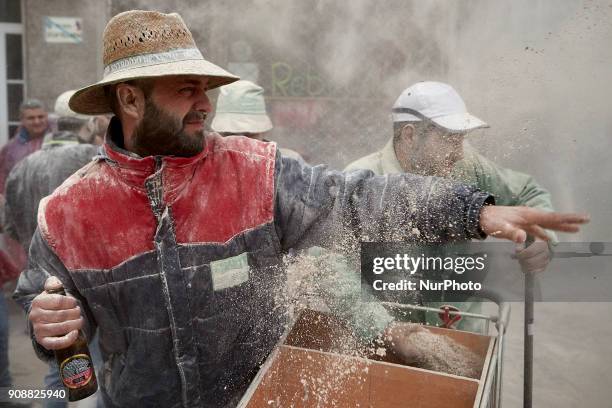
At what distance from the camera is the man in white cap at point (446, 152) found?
264 cm

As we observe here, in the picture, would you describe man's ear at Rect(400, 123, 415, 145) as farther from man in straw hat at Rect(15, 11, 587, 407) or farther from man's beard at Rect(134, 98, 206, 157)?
man's beard at Rect(134, 98, 206, 157)

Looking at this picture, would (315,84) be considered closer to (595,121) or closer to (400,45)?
(400,45)

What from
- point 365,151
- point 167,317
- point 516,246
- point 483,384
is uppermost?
point 365,151

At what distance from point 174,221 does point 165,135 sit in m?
Result: 0.28

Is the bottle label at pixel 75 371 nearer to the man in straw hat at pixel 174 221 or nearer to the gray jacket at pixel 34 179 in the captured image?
the man in straw hat at pixel 174 221

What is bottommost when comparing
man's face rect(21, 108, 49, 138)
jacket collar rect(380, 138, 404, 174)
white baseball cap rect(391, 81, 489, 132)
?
jacket collar rect(380, 138, 404, 174)

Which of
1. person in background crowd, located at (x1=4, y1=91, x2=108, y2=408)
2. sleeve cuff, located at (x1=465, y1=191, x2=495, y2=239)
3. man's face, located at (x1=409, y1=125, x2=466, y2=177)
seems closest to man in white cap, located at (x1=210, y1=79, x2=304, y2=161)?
person in background crowd, located at (x1=4, y1=91, x2=108, y2=408)

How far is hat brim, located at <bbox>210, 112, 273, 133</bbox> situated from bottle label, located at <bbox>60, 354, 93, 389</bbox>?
193 centimetres

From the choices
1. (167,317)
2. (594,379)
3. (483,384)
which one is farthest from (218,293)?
A: (594,379)

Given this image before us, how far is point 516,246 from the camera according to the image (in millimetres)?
2574

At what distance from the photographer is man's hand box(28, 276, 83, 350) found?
185 cm

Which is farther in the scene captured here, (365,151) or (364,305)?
(365,151)

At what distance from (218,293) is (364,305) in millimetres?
577

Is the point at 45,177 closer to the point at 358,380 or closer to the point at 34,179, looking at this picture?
the point at 34,179
